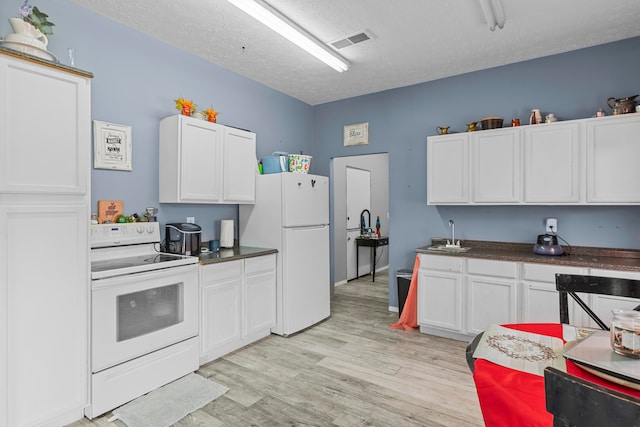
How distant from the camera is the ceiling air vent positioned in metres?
3.02

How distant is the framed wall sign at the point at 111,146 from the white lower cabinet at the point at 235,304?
1.15 m

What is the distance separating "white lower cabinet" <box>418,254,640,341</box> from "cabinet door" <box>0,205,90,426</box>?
3077 millimetres

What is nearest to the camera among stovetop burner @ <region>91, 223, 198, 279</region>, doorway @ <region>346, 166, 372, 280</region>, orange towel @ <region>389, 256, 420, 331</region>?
stovetop burner @ <region>91, 223, 198, 279</region>

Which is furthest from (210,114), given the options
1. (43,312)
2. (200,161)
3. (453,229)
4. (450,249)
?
(453,229)

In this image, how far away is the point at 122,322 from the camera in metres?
2.32

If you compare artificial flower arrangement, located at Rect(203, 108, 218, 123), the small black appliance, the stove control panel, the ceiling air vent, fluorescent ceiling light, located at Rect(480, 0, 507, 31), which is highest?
the ceiling air vent

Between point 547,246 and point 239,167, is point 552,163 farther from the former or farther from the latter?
point 239,167

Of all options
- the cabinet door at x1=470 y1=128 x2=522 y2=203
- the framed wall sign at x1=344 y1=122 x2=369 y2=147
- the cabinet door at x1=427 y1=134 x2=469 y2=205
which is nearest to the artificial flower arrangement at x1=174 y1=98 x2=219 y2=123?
the framed wall sign at x1=344 y1=122 x2=369 y2=147

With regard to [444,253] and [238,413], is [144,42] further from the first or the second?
[444,253]

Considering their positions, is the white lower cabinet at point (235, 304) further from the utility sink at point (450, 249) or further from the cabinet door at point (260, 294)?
the utility sink at point (450, 249)

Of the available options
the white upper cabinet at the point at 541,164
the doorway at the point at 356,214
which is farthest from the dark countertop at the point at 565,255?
the doorway at the point at 356,214

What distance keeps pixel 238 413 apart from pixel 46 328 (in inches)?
51.3

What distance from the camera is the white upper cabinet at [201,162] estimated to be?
3004mm

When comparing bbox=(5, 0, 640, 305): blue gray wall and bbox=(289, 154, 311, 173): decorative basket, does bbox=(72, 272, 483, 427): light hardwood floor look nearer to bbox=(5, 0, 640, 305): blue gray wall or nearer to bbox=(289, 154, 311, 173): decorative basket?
bbox=(5, 0, 640, 305): blue gray wall
